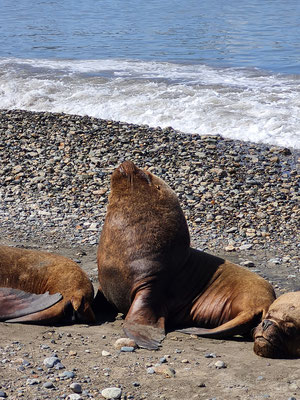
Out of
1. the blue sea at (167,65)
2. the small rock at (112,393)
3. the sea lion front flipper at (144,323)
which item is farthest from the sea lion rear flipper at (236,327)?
the blue sea at (167,65)

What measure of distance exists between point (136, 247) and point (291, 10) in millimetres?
27944

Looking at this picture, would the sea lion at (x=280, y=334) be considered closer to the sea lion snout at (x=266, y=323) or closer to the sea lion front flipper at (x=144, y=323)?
the sea lion snout at (x=266, y=323)

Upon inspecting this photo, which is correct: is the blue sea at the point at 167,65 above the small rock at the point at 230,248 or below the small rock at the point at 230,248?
above

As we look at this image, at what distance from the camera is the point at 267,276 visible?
647cm

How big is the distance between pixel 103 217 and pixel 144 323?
9.99 feet

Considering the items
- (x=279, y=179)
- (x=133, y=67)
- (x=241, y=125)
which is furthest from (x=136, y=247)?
(x=133, y=67)

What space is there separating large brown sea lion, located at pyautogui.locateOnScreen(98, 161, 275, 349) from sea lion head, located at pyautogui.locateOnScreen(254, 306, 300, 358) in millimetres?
494

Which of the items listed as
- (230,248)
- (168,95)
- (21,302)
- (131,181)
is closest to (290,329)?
(131,181)

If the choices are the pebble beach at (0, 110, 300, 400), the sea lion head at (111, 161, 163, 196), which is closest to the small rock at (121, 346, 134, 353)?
the pebble beach at (0, 110, 300, 400)

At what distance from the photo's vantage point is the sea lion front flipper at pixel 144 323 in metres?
4.85

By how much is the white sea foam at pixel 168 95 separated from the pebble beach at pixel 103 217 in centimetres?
118

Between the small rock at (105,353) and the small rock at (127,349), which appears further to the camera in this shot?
the small rock at (127,349)

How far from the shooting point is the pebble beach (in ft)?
13.1

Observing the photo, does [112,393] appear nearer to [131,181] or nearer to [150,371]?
[150,371]
